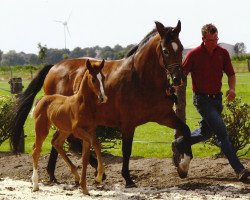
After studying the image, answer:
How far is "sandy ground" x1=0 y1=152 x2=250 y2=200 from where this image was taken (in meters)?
6.82

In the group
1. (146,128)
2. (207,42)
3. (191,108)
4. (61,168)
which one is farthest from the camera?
(191,108)

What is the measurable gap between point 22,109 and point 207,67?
10.9ft

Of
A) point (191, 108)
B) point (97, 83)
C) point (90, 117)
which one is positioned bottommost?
point (191, 108)

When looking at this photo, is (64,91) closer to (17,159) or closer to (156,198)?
(17,159)

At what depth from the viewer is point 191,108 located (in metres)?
20.8

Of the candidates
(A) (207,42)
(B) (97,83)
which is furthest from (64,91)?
(A) (207,42)

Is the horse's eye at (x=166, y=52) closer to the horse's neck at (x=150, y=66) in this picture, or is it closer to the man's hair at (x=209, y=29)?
the horse's neck at (x=150, y=66)

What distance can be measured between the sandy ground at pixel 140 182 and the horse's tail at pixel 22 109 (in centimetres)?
64

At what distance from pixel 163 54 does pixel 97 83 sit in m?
0.92

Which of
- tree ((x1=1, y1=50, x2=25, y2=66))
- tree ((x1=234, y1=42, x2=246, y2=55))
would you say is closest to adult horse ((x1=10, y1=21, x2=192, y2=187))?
tree ((x1=234, y1=42, x2=246, y2=55))

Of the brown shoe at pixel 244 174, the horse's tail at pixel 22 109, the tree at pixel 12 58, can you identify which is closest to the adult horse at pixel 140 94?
the brown shoe at pixel 244 174

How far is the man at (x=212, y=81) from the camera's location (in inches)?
276

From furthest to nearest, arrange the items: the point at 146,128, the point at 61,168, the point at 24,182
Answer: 1. the point at 146,128
2. the point at 61,168
3. the point at 24,182

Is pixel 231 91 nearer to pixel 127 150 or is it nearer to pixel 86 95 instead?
pixel 127 150
